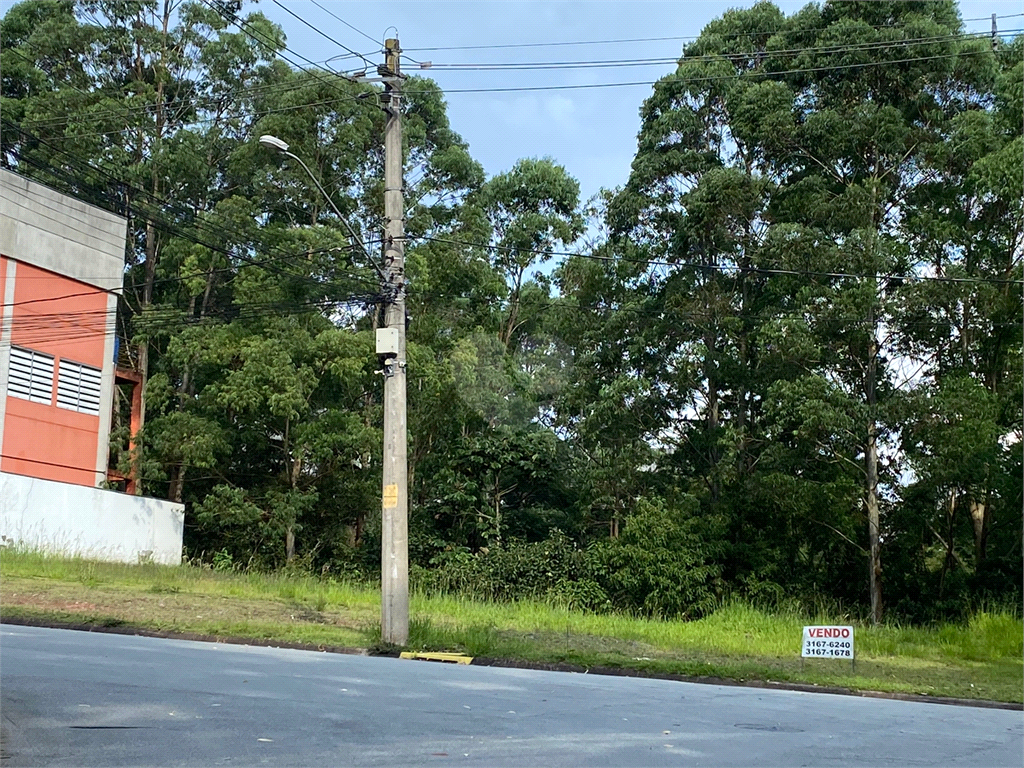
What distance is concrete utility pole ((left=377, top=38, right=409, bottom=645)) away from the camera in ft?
57.3

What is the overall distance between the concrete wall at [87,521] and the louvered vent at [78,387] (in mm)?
2698

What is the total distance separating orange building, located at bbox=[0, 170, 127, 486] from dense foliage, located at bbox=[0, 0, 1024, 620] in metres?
2.04

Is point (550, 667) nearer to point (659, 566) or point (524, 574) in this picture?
point (659, 566)

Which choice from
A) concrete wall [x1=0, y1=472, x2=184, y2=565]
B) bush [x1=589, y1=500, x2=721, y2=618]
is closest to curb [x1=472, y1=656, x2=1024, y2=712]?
bush [x1=589, y1=500, x2=721, y2=618]

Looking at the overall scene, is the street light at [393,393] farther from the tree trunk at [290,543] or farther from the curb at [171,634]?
the tree trunk at [290,543]

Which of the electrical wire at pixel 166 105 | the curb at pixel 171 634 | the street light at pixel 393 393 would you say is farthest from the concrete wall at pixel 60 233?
the curb at pixel 171 634

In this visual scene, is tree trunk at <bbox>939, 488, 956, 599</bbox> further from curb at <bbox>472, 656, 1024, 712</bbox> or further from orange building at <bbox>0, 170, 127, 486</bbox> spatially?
orange building at <bbox>0, 170, 127, 486</bbox>

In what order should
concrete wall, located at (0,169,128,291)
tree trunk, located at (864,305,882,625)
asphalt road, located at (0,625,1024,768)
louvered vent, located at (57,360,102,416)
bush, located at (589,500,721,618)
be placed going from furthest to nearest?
louvered vent, located at (57,360,102,416)
bush, located at (589,500,721,618)
concrete wall, located at (0,169,128,291)
tree trunk, located at (864,305,882,625)
asphalt road, located at (0,625,1024,768)

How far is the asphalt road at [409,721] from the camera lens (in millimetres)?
6816

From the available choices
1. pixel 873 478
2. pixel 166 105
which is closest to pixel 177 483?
pixel 166 105

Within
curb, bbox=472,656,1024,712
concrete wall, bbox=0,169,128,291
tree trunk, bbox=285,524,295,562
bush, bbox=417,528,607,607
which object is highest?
concrete wall, bbox=0,169,128,291

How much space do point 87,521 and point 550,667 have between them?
1867cm

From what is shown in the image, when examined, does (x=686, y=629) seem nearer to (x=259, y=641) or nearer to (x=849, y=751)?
(x=259, y=641)

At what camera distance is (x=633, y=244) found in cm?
3547
